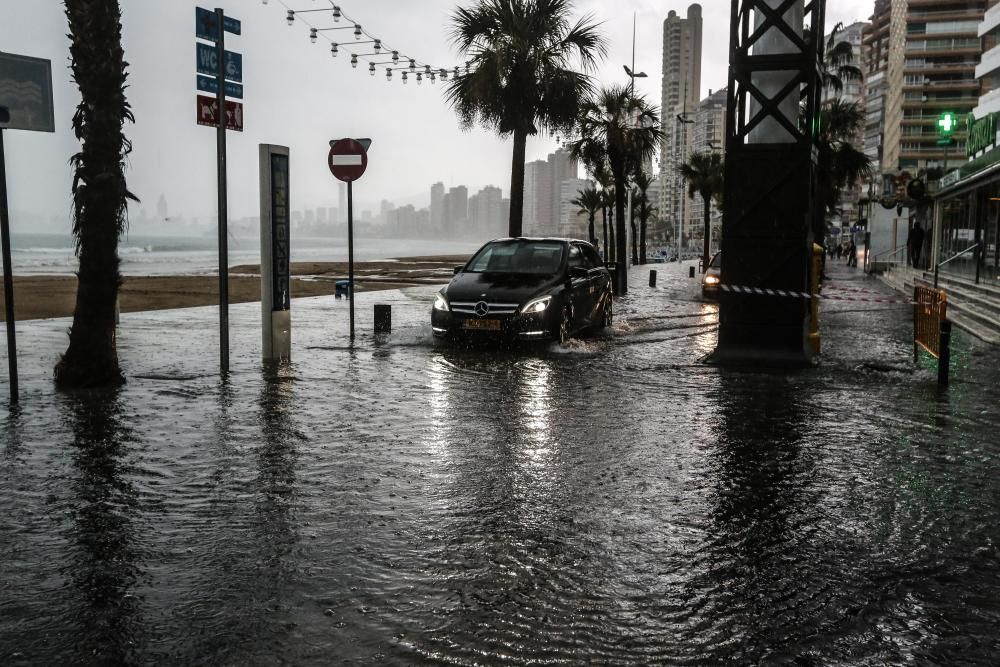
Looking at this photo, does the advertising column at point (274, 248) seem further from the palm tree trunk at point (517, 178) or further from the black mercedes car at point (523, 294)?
the palm tree trunk at point (517, 178)

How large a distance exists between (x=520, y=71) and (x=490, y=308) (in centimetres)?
1225

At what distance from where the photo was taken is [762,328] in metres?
11.8

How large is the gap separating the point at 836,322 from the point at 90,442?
14.7 m

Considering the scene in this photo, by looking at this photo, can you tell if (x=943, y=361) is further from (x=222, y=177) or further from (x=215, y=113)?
(x=215, y=113)

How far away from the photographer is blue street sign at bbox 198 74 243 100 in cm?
1042

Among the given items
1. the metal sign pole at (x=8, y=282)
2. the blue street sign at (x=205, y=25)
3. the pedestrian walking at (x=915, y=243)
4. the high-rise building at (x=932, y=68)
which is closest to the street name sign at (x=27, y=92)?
the metal sign pole at (x=8, y=282)

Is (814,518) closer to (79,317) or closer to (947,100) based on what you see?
(79,317)

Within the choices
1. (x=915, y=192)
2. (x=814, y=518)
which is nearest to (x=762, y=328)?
(x=814, y=518)

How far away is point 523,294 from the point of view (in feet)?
41.7

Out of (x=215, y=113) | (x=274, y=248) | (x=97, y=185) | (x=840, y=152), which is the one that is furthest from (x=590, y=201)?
(x=97, y=185)

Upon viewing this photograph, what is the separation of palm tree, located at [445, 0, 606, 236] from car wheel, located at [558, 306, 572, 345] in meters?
10.7

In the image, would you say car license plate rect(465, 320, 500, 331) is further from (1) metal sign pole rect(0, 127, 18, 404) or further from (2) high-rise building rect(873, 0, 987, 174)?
(2) high-rise building rect(873, 0, 987, 174)

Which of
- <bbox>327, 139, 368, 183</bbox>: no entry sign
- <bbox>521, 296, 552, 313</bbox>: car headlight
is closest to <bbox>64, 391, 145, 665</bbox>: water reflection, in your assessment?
<bbox>521, 296, 552, 313</bbox>: car headlight

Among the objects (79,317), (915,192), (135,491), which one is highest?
(915,192)
